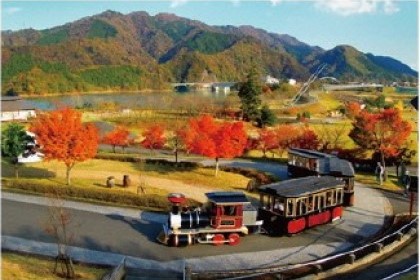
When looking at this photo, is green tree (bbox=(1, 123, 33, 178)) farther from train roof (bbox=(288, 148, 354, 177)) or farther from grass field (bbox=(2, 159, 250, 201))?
train roof (bbox=(288, 148, 354, 177))

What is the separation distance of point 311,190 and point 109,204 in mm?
8899

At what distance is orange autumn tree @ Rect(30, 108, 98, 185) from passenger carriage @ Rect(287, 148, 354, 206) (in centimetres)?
1064

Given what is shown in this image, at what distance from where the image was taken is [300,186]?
18281 mm

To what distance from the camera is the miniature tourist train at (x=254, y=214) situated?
16705mm

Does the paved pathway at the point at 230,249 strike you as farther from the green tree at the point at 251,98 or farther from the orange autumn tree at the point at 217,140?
the green tree at the point at 251,98

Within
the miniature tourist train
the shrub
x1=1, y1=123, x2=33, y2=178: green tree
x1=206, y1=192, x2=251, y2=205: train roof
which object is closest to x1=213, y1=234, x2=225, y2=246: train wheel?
the miniature tourist train

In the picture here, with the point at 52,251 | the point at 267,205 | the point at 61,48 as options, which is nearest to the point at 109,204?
the point at 52,251

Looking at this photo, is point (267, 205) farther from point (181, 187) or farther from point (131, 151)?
point (131, 151)

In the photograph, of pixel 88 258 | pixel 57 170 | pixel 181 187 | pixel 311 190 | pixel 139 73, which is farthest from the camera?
pixel 139 73

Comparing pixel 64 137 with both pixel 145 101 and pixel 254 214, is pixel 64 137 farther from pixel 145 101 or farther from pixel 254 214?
pixel 145 101

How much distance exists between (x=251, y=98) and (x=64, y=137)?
3121 centimetres

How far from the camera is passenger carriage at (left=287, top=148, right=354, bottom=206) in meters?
22.2

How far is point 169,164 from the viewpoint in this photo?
29.9 metres

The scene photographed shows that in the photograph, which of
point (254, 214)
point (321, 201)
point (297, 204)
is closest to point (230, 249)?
point (254, 214)
